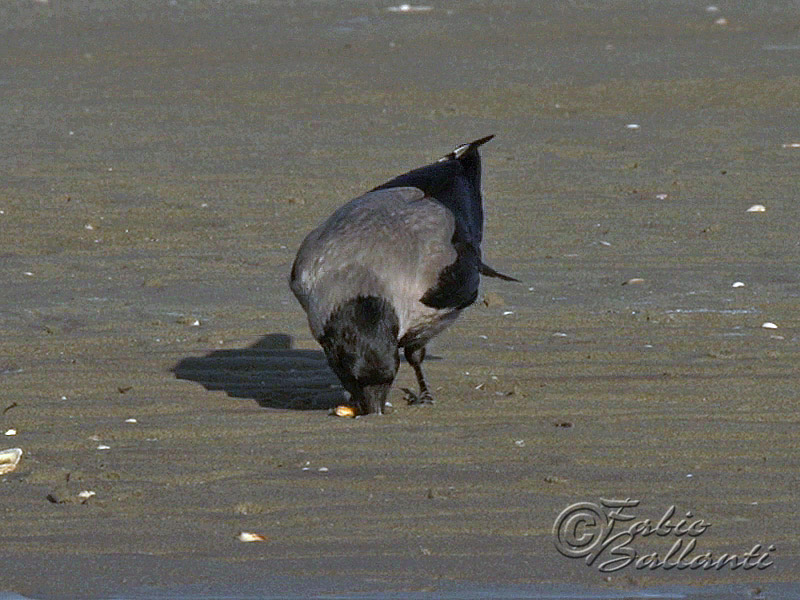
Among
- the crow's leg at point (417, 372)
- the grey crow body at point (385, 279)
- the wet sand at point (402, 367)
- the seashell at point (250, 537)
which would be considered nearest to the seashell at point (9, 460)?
the wet sand at point (402, 367)

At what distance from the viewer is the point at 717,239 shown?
944cm

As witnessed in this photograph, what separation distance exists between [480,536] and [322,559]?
52 centimetres

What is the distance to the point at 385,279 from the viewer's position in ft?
20.5

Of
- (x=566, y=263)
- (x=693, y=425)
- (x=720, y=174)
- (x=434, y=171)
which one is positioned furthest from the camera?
(x=720, y=174)

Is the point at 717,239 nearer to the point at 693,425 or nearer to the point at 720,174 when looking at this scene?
the point at 720,174

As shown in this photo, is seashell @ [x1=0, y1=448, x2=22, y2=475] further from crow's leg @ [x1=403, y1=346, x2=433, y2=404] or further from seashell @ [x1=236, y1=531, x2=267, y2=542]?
crow's leg @ [x1=403, y1=346, x2=433, y2=404]

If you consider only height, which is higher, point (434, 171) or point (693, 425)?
point (434, 171)

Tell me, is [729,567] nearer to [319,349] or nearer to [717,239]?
[319,349]

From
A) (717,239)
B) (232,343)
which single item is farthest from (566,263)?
(232,343)

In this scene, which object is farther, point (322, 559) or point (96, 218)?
point (96, 218)

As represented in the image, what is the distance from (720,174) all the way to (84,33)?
889 cm

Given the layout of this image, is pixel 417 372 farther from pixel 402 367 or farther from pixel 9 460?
pixel 9 460

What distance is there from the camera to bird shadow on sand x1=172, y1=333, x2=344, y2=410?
6.76m

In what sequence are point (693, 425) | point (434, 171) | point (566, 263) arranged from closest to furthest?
point (693, 425), point (434, 171), point (566, 263)
